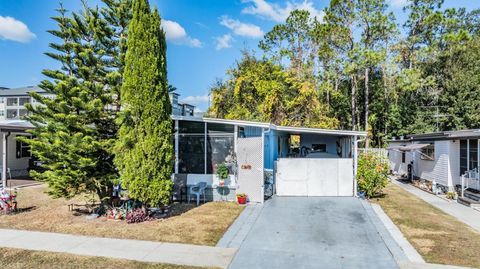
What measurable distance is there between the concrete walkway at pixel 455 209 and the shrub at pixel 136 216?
947cm

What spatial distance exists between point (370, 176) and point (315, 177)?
2160 mm

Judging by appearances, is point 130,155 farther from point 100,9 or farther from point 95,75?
point 100,9

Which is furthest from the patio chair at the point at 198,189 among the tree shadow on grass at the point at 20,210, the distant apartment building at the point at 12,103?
the distant apartment building at the point at 12,103

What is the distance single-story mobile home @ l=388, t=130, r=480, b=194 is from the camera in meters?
12.9

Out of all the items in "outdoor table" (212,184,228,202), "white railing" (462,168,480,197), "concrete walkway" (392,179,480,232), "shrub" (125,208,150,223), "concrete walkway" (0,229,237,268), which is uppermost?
"white railing" (462,168,480,197)

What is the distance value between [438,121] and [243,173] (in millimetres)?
23870

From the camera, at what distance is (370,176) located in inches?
500

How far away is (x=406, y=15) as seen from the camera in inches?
1130

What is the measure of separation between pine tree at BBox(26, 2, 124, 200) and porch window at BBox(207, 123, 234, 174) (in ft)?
12.0

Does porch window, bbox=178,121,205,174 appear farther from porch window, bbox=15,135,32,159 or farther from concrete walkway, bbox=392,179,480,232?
porch window, bbox=15,135,32,159

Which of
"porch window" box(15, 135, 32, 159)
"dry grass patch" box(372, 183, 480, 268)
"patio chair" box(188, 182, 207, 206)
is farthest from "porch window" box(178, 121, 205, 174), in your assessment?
"porch window" box(15, 135, 32, 159)

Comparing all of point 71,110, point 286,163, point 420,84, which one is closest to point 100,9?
point 71,110

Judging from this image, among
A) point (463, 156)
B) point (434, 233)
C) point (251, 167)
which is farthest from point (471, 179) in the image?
point (251, 167)

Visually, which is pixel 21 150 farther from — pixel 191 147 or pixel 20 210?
pixel 191 147
